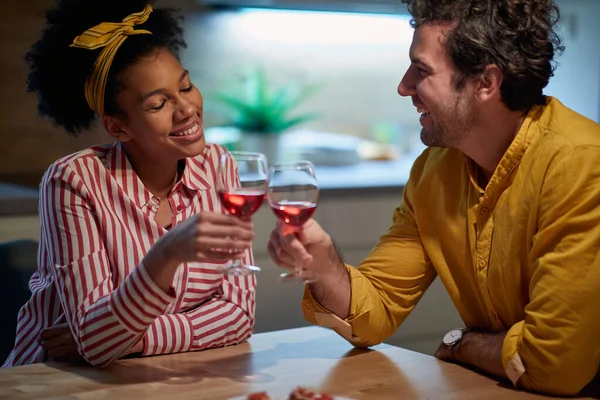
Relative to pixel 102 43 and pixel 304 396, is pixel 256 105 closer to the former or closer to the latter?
pixel 102 43

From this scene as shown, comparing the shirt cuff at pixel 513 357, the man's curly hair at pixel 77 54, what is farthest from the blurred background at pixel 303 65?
the shirt cuff at pixel 513 357

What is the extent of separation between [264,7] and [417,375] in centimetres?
221

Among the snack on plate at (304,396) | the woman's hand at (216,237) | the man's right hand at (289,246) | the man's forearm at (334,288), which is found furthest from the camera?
the man's forearm at (334,288)

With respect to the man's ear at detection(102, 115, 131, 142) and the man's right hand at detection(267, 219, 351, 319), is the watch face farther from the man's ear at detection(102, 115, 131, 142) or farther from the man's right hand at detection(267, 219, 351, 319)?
the man's ear at detection(102, 115, 131, 142)

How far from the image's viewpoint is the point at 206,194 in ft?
6.45

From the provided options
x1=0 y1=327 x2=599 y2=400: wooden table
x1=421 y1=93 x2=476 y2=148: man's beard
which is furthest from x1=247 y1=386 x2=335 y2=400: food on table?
x1=421 y1=93 x2=476 y2=148: man's beard

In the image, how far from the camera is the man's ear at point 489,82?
1.70 m

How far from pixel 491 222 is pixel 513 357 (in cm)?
31

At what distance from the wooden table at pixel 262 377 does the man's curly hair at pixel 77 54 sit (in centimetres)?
60

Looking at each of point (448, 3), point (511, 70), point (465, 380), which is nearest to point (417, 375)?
point (465, 380)

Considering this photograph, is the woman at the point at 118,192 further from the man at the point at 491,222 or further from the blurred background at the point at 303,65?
the blurred background at the point at 303,65

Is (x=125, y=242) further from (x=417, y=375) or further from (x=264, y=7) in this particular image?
(x=264, y=7)

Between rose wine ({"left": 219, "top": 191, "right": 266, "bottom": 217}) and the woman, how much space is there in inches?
9.2

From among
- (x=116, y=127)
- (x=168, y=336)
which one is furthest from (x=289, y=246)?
(x=116, y=127)
